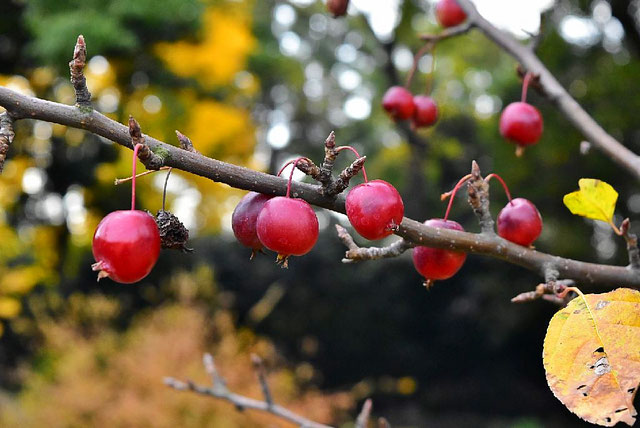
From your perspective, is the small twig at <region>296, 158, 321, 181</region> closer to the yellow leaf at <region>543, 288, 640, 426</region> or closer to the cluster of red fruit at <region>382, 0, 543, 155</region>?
the yellow leaf at <region>543, 288, 640, 426</region>

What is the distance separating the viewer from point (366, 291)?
14.3ft

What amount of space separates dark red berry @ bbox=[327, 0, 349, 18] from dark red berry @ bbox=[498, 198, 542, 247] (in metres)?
0.63

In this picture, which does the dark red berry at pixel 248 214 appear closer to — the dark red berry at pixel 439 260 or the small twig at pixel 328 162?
the small twig at pixel 328 162

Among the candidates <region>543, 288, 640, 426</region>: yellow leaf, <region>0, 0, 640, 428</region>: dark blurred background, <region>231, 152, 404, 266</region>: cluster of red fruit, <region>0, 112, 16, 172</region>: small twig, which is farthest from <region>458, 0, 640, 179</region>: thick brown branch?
<region>0, 0, 640, 428</region>: dark blurred background

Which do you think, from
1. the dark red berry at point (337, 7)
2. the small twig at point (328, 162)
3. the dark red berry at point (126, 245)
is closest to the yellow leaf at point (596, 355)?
the small twig at point (328, 162)

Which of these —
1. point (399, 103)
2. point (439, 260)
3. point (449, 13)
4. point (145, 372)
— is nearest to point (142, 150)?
point (439, 260)

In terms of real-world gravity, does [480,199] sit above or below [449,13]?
below

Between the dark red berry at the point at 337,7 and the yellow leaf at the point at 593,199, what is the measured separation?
67 centimetres

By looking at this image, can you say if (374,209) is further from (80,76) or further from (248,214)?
(80,76)

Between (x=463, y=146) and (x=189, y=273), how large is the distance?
227 centimetres

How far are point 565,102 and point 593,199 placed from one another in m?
0.40

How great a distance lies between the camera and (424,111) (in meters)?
1.26

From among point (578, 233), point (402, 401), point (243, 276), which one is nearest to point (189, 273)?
point (243, 276)

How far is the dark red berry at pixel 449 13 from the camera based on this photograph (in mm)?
1386
